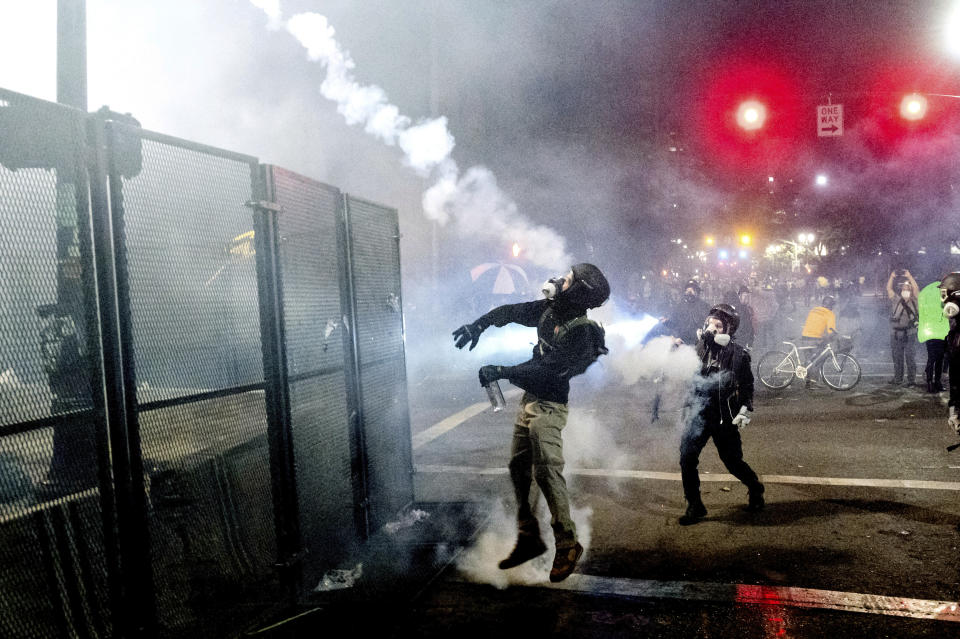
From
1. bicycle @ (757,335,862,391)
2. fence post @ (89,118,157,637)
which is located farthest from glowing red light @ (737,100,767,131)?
fence post @ (89,118,157,637)

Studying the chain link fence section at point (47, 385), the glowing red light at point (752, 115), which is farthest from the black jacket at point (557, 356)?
the glowing red light at point (752, 115)

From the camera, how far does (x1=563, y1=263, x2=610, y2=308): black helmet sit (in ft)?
15.0

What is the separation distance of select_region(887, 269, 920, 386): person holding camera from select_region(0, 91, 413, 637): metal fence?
10652 millimetres

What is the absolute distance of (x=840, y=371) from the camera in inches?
454

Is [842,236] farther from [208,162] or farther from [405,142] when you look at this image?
[208,162]

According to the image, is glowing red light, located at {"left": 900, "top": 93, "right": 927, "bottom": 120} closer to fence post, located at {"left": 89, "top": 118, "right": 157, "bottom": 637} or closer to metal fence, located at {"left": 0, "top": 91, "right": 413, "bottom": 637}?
metal fence, located at {"left": 0, "top": 91, "right": 413, "bottom": 637}

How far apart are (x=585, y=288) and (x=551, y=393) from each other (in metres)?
0.79

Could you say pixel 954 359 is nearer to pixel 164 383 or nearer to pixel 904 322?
pixel 164 383

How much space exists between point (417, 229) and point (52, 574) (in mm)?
18004

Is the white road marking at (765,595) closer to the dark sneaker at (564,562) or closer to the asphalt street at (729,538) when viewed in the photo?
the asphalt street at (729,538)

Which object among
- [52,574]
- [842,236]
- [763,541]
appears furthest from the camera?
[842,236]

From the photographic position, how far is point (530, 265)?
2308 cm

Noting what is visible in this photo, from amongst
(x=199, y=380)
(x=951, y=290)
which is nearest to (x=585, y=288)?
(x=199, y=380)

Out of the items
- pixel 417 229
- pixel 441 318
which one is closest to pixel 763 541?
pixel 441 318
